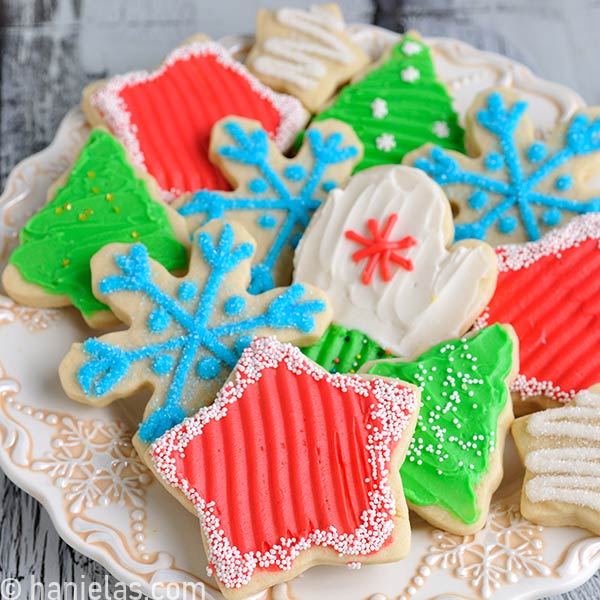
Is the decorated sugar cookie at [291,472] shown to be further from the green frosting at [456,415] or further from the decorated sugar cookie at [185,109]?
the decorated sugar cookie at [185,109]

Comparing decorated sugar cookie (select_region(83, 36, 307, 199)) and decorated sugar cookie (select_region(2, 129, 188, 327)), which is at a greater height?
decorated sugar cookie (select_region(83, 36, 307, 199))

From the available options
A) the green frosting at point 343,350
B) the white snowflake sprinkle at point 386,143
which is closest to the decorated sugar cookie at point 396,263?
the green frosting at point 343,350

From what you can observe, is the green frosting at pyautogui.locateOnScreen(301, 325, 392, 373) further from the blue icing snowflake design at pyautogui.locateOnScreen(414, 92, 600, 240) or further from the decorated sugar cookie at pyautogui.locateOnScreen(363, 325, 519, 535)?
the blue icing snowflake design at pyautogui.locateOnScreen(414, 92, 600, 240)

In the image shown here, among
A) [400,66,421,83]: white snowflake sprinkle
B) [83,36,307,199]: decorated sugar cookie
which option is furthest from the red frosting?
[400,66,421,83]: white snowflake sprinkle

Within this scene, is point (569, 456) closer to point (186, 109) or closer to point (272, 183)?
point (272, 183)

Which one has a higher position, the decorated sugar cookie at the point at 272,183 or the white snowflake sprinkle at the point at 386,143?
the white snowflake sprinkle at the point at 386,143

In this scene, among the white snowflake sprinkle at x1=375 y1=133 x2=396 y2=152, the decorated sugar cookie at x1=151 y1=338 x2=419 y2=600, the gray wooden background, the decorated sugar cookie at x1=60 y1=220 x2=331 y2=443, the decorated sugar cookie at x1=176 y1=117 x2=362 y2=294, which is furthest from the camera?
the gray wooden background
